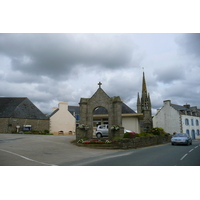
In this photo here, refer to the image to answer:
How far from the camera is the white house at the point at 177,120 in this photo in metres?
43.8

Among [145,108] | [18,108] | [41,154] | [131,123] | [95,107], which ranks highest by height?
[145,108]

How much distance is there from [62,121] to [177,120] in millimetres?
25895

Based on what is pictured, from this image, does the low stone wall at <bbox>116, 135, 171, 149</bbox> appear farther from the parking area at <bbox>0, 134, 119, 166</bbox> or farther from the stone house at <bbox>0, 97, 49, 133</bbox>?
the stone house at <bbox>0, 97, 49, 133</bbox>

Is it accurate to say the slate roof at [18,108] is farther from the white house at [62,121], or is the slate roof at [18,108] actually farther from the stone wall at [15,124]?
the white house at [62,121]

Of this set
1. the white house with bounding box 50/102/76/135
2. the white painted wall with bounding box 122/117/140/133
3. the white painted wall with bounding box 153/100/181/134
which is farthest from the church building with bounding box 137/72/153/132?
the white painted wall with bounding box 122/117/140/133

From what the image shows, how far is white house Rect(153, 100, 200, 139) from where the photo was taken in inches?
1725

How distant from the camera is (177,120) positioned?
44094mm

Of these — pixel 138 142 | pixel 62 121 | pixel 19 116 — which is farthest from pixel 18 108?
pixel 138 142

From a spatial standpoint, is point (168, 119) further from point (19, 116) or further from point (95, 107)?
point (19, 116)

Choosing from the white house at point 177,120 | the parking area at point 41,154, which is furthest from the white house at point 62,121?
the parking area at point 41,154

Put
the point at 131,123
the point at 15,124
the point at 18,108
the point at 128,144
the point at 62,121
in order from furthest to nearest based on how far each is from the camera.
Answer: the point at 62,121
the point at 18,108
the point at 15,124
the point at 131,123
the point at 128,144

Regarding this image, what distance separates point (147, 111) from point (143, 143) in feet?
152

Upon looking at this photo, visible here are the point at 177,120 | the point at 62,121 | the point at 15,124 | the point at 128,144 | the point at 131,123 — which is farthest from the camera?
the point at 177,120

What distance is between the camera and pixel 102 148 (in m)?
16.3
